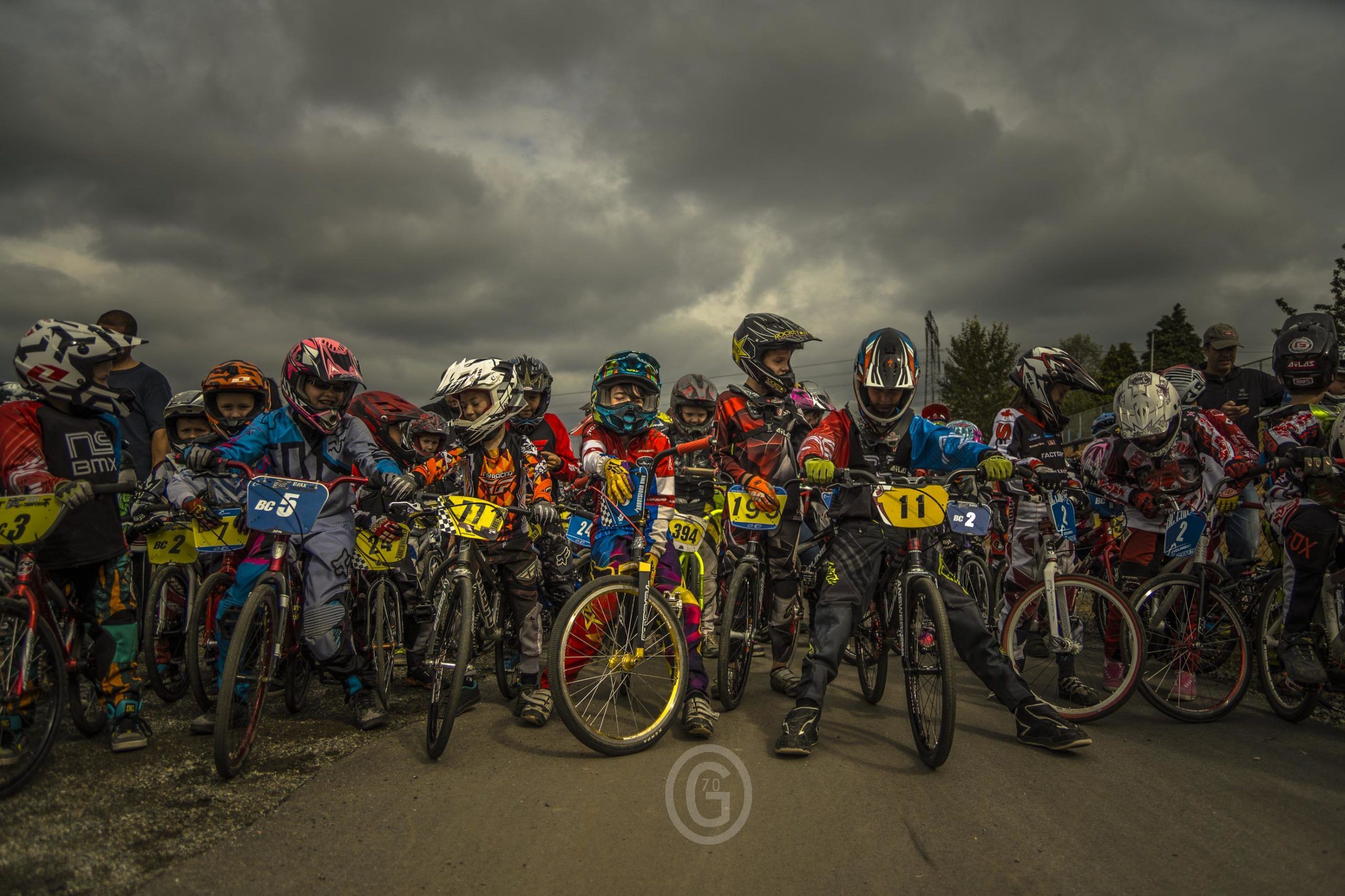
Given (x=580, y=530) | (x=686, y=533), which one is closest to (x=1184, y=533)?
(x=686, y=533)

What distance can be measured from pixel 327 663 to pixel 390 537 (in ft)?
3.74

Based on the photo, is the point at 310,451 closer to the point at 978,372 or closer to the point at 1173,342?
the point at 978,372

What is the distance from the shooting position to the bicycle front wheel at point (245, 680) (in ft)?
12.0

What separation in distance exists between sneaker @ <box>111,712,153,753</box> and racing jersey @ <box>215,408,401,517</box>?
55.3 inches

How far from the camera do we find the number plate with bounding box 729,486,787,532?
5.58 m

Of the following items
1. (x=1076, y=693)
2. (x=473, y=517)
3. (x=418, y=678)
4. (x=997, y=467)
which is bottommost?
(x=418, y=678)

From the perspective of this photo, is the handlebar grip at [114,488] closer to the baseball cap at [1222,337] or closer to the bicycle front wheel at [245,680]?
the bicycle front wheel at [245,680]

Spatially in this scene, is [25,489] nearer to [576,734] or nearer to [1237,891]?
[576,734]

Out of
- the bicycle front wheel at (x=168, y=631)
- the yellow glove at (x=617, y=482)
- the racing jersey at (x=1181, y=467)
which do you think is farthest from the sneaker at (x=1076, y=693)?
the bicycle front wheel at (x=168, y=631)

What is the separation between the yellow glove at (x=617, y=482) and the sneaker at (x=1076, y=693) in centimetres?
308

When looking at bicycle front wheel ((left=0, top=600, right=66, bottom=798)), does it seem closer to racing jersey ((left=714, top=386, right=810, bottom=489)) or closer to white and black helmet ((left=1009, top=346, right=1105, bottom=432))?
racing jersey ((left=714, top=386, right=810, bottom=489))

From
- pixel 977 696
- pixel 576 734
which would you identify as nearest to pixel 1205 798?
pixel 977 696

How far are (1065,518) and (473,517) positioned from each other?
3.64 metres

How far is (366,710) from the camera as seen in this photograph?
479 cm
